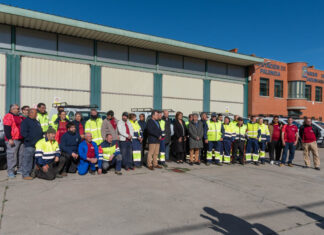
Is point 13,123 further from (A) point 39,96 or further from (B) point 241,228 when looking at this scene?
(A) point 39,96

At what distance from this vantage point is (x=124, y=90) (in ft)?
57.7

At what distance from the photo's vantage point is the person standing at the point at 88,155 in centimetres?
729

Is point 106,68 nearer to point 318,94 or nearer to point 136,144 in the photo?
point 136,144

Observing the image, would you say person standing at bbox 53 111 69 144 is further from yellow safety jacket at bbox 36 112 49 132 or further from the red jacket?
the red jacket

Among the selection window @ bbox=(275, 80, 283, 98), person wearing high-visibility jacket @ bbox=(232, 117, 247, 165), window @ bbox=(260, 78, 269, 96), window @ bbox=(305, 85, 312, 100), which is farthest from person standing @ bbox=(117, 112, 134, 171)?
window @ bbox=(305, 85, 312, 100)

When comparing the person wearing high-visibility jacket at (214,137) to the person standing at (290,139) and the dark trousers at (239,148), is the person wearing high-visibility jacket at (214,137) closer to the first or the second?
the dark trousers at (239,148)

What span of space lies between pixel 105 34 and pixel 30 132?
10641mm

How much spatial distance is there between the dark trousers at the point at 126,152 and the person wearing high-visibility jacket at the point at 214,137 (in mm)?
2845

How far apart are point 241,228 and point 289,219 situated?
1.05 metres

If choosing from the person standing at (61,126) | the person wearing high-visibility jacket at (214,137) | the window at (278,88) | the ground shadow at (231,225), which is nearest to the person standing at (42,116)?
the person standing at (61,126)

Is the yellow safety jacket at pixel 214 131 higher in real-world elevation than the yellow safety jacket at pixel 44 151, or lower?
higher

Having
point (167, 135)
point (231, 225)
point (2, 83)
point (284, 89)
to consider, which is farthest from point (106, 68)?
point (284, 89)

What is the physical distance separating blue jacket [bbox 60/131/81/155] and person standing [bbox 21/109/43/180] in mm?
634

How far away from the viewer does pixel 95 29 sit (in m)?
15.1
